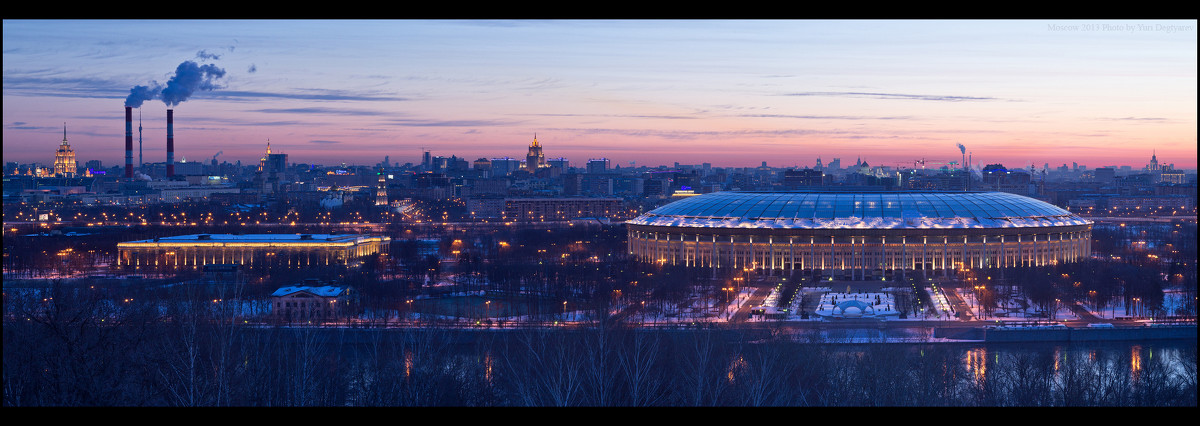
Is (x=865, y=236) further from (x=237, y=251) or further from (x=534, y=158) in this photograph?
(x=534, y=158)

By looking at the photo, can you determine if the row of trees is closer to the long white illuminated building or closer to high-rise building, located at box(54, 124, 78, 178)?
the long white illuminated building

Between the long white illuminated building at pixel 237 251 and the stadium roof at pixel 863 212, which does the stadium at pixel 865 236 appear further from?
the long white illuminated building at pixel 237 251

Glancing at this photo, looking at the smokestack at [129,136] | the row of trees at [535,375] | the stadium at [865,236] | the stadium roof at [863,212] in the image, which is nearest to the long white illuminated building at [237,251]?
the stadium roof at [863,212]

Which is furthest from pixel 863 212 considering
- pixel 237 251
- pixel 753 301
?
pixel 237 251

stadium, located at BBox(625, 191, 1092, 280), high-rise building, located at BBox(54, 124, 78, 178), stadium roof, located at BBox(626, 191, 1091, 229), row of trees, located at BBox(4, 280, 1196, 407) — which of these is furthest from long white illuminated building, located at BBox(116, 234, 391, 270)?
high-rise building, located at BBox(54, 124, 78, 178)

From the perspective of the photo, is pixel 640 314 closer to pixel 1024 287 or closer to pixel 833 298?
pixel 833 298
